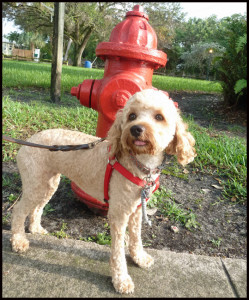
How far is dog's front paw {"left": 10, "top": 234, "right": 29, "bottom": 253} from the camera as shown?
200 cm

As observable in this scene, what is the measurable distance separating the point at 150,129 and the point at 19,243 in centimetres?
141

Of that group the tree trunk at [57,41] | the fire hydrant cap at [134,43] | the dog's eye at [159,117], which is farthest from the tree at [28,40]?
the dog's eye at [159,117]

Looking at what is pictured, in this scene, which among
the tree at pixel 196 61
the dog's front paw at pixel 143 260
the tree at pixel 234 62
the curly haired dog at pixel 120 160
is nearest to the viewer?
the curly haired dog at pixel 120 160

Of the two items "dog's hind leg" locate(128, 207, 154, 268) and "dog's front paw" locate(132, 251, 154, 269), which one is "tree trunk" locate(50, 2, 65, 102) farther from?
"dog's front paw" locate(132, 251, 154, 269)

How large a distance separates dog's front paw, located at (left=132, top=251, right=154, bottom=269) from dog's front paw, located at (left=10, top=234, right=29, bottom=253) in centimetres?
89

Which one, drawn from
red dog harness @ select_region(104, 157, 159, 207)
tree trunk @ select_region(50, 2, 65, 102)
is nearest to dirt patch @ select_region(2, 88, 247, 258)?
red dog harness @ select_region(104, 157, 159, 207)

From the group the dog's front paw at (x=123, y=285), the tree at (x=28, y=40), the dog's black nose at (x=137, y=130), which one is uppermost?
the tree at (x=28, y=40)

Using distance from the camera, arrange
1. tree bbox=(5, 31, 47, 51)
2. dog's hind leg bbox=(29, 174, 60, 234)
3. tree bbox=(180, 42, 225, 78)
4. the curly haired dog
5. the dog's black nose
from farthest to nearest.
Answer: tree bbox=(5, 31, 47, 51) < tree bbox=(180, 42, 225, 78) < dog's hind leg bbox=(29, 174, 60, 234) < the curly haired dog < the dog's black nose

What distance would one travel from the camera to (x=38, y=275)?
Result: 1.77 m

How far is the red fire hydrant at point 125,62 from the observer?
234cm

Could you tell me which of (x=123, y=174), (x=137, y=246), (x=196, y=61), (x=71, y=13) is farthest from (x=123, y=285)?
(x=196, y=61)

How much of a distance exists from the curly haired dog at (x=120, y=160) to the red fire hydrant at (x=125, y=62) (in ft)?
1.62

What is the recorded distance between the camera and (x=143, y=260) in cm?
196

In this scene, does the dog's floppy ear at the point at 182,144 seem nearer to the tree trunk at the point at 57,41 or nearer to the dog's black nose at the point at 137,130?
the dog's black nose at the point at 137,130
